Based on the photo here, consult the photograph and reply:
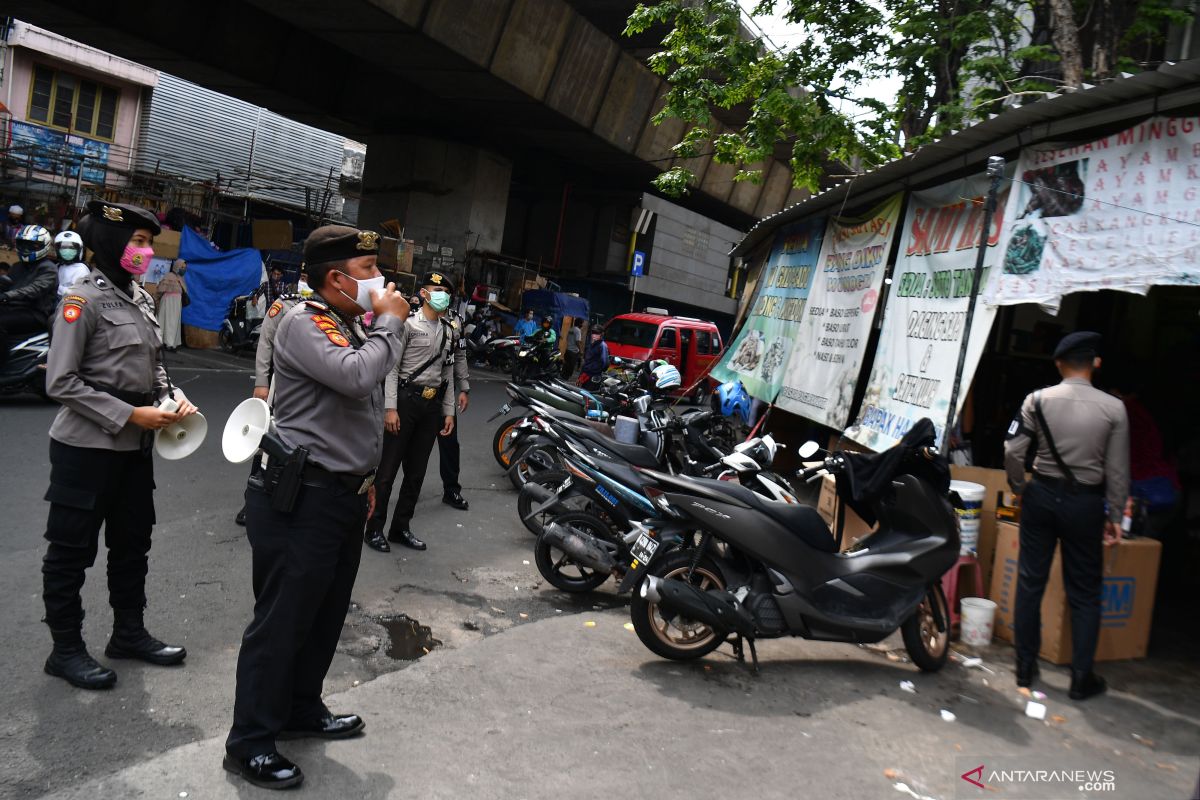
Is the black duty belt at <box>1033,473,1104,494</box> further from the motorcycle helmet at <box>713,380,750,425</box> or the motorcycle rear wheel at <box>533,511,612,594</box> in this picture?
the motorcycle helmet at <box>713,380,750,425</box>

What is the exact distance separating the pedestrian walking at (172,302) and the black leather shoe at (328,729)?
1439 cm

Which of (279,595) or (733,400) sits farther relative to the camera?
(733,400)

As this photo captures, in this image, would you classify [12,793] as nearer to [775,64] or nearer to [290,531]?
[290,531]

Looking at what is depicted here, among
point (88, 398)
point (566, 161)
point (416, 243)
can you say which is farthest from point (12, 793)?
point (566, 161)

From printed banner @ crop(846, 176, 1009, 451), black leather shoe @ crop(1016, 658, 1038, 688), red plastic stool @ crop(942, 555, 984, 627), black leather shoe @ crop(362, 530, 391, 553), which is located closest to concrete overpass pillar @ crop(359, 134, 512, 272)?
printed banner @ crop(846, 176, 1009, 451)

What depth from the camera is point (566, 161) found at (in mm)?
24750

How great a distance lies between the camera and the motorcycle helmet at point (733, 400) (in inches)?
489

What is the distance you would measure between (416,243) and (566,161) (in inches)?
203

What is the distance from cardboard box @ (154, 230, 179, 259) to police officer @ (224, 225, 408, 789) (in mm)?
14776

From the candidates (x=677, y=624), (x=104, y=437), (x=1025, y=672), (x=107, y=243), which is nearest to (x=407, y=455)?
(x=677, y=624)

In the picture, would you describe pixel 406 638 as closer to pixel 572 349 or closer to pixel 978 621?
A: pixel 978 621

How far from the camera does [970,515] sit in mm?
5676

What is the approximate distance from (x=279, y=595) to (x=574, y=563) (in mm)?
2784

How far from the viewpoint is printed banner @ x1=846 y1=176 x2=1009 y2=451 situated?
615cm
